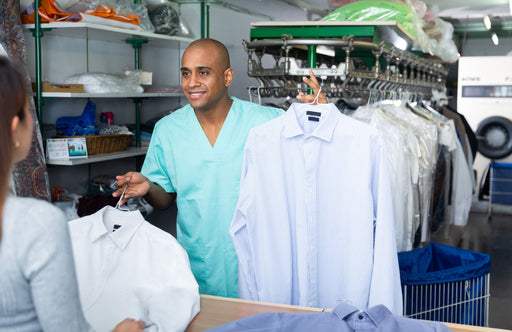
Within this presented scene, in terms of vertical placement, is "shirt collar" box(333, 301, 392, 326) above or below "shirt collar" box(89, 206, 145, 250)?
below

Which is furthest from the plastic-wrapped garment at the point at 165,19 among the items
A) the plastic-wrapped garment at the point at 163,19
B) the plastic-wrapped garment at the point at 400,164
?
the plastic-wrapped garment at the point at 400,164

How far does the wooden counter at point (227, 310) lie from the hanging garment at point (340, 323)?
178 mm

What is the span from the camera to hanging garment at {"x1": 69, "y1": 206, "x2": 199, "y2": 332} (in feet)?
5.32

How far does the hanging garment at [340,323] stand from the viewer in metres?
1.43

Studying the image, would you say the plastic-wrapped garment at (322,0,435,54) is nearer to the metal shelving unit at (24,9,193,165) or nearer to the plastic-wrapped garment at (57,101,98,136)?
the metal shelving unit at (24,9,193,165)

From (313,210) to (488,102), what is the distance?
22.3ft

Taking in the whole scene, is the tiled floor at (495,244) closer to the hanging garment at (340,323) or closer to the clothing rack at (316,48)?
the clothing rack at (316,48)

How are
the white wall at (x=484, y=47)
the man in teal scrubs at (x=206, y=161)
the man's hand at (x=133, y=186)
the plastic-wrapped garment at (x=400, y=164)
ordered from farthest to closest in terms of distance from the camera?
the white wall at (x=484, y=47), the plastic-wrapped garment at (x=400, y=164), the man in teal scrubs at (x=206, y=161), the man's hand at (x=133, y=186)

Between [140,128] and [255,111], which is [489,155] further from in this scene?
[255,111]

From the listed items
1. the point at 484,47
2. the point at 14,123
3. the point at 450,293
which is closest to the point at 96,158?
the point at 450,293

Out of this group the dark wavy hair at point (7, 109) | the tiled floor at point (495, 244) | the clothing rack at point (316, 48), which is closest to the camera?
the dark wavy hair at point (7, 109)

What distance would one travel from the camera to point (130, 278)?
166cm

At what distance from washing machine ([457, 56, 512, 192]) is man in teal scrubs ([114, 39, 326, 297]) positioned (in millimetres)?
6434

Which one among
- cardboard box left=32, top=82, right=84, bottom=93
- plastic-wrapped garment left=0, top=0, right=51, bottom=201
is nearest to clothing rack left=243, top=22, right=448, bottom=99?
cardboard box left=32, top=82, right=84, bottom=93
